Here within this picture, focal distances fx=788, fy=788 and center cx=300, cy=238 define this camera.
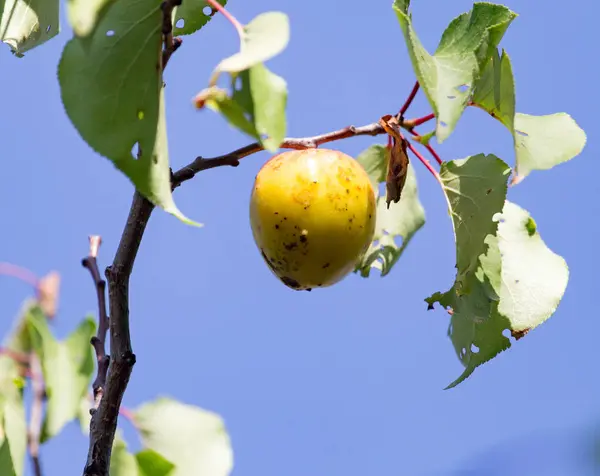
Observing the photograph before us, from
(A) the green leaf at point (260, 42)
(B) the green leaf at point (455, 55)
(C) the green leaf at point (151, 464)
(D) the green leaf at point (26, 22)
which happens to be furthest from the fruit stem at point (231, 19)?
(C) the green leaf at point (151, 464)

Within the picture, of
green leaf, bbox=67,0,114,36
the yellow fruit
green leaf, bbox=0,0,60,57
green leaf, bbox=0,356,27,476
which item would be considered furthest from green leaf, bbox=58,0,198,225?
green leaf, bbox=0,356,27,476

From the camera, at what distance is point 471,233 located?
1410 mm

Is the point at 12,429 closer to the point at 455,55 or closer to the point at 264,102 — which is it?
the point at 264,102

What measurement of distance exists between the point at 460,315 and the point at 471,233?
7.8 inches

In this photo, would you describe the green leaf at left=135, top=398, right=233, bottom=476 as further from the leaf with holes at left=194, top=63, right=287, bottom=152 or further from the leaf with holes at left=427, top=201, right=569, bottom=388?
the leaf with holes at left=194, top=63, right=287, bottom=152

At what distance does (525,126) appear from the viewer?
1.49m

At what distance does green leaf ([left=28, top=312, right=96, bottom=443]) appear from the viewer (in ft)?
5.55

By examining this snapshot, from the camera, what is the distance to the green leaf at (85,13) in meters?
1.06

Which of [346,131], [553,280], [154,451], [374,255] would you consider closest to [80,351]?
[154,451]

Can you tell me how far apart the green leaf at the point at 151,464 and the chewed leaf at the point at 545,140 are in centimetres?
88

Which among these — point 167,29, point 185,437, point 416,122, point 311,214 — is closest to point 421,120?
point 416,122

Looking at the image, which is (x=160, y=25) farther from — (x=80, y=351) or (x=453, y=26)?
(x=80, y=351)

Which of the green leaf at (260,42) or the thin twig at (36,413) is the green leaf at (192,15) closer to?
the green leaf at (260,42)

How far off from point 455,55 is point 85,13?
1.96 feet
